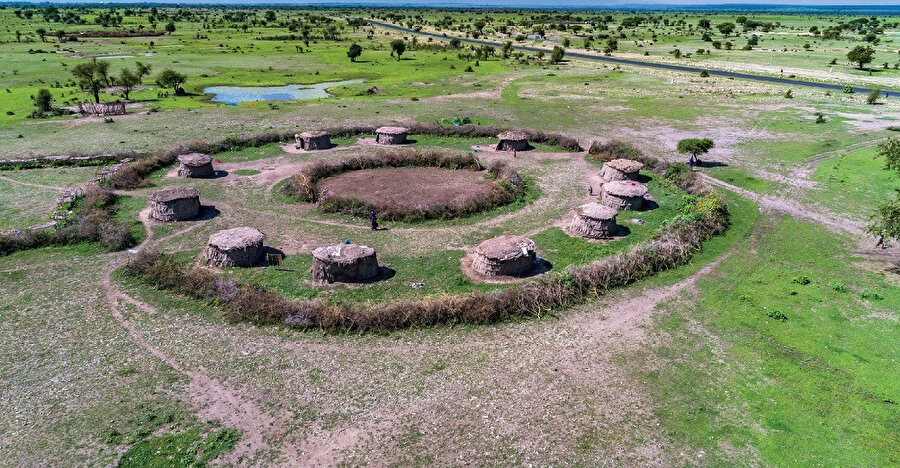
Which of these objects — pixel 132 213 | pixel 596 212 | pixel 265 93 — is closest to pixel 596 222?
pixel 596 212

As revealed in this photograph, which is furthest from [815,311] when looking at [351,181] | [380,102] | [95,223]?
[380,102]

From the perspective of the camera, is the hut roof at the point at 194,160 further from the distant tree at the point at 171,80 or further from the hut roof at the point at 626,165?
the distant tree at the point at 171,80

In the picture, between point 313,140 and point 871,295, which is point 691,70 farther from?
point 871,295

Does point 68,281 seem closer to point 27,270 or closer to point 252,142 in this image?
point 27,270

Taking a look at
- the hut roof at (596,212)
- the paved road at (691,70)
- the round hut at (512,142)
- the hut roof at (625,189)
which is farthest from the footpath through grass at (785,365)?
the paved road at (691,70)

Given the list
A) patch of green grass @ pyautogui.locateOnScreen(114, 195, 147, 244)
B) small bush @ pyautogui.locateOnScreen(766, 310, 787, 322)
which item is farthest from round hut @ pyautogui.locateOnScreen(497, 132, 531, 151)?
patch of green grass @ pyautogui.locateOnScreen(114, 195, 147, 244)

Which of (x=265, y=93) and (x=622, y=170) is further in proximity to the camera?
(x=265, y=93)
